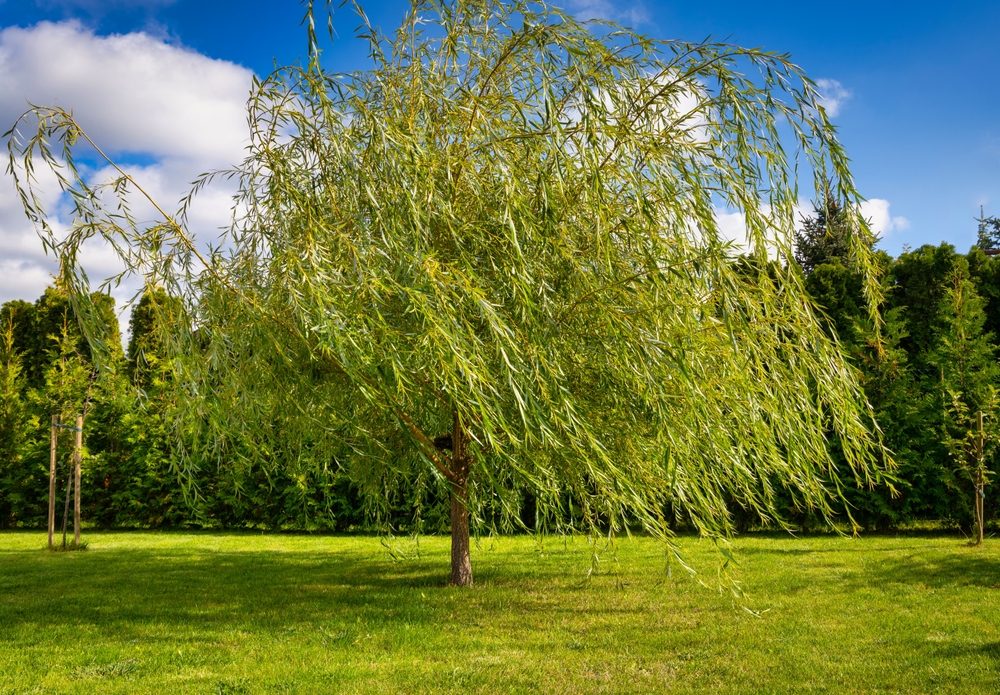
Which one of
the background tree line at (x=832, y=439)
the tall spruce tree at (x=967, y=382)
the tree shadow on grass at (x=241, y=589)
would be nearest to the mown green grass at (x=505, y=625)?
the tree shadow on grass at (x=241, y=589)

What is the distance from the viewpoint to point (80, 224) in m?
3.65

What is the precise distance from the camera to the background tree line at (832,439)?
27.9 ft

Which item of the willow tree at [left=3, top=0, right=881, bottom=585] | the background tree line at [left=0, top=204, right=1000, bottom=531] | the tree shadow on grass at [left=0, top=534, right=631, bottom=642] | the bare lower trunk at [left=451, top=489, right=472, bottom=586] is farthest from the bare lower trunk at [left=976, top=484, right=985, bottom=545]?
the bare lower trunk at [left=451, top=489, right=472, bottom=586]

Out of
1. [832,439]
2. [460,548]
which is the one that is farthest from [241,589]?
[832,439]

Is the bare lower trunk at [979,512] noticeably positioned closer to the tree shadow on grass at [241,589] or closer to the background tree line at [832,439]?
Result: the background tree line at [832,439]

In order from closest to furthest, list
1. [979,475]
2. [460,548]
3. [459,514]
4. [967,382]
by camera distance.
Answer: [459,514] → [460,548] → [979,475] → [967,382]

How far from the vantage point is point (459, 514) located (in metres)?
5.75

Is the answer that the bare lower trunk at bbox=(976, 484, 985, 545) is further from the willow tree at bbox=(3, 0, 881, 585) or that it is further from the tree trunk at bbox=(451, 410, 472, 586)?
the tree trunk at bbox=(451, 410, 472, 586)

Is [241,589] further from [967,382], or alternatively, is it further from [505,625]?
[967,382]

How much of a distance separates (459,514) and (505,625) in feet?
4.10

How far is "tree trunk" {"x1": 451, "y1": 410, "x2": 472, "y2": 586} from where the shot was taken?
5.39 m

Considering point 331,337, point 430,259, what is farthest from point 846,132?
point 331,337

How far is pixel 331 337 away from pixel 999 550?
7.22 m

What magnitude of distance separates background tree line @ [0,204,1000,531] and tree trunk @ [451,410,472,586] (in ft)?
7.13
